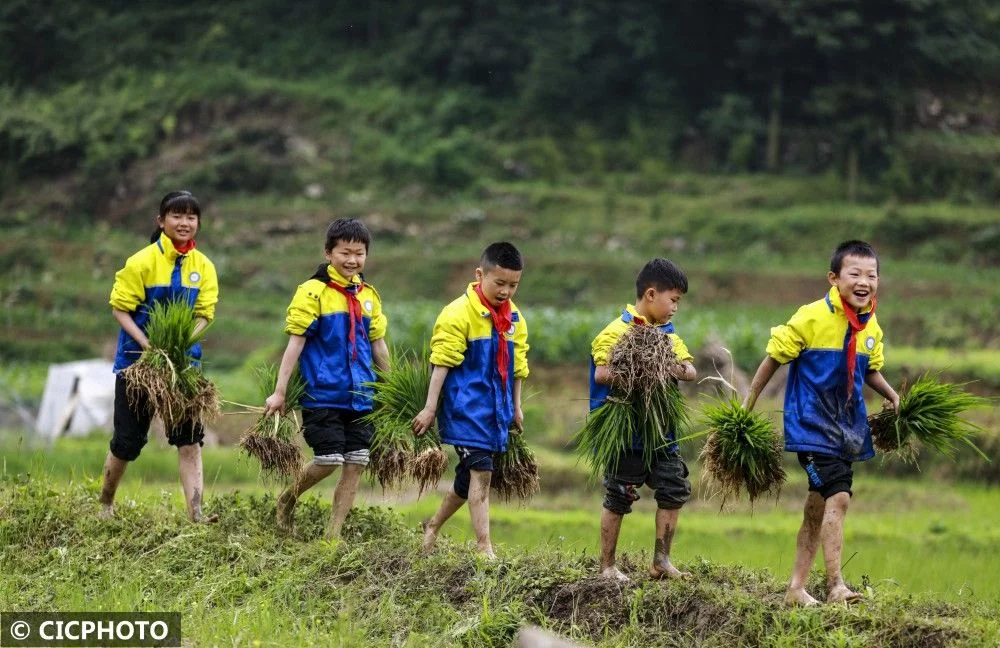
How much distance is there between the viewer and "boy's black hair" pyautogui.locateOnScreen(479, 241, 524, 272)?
7.11 metres

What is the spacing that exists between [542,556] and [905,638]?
1958 mm

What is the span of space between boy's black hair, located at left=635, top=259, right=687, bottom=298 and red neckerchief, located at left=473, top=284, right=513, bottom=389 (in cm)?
78

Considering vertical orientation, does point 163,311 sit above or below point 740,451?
above

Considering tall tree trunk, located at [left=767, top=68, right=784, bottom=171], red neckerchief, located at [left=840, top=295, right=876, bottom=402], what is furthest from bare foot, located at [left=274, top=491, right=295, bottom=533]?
tall tree trunk, located at [left=767, top=68, right=784, bottom=171]

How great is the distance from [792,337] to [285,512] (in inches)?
121

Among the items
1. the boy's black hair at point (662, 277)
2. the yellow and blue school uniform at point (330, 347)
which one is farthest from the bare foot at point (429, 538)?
the boy's black hair at point (662, 277)

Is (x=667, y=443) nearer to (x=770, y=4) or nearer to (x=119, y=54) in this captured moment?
(x=770, y=4)

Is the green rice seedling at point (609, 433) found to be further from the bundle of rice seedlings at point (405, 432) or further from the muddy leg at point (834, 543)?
the muddy leg at point (834, 543)

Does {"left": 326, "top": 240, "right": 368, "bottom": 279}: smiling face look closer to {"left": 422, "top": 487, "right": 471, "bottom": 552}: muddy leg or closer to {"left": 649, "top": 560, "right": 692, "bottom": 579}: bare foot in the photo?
{"left": 422, "top": 487, "right": 471, "bottom": 552}: muddy leg

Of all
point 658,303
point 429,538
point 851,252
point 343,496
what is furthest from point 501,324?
point 851,252

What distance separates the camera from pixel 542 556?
721 centimetres

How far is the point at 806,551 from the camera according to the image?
6.48m

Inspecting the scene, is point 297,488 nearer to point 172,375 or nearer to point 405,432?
point 405,432

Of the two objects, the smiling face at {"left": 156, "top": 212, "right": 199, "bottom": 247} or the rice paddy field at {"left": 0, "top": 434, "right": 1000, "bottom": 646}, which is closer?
the rice paddy field at {"left": 0, "top": 434, "right": 1000, "bottom": 646}
